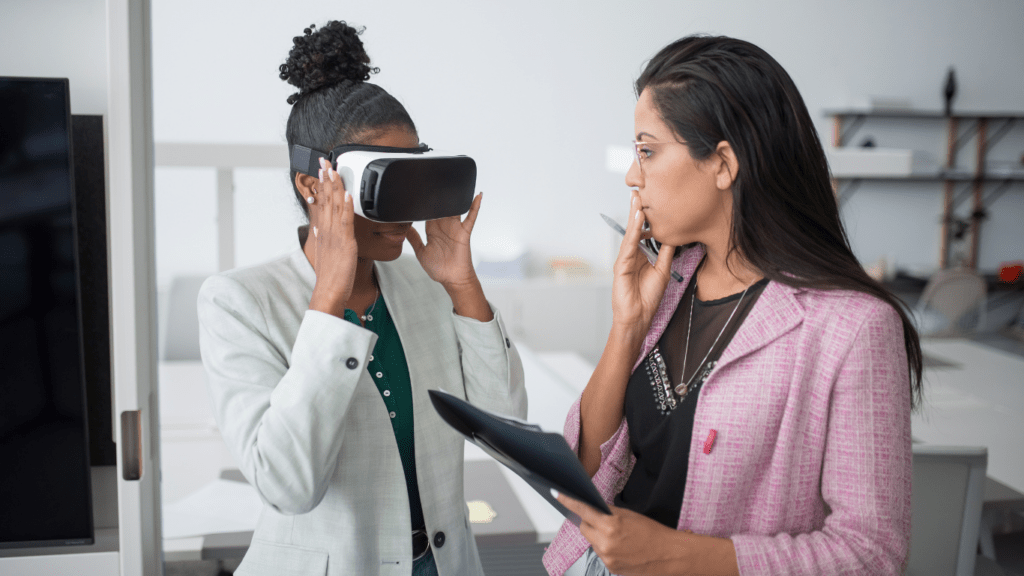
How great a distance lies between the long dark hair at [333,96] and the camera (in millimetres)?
1008

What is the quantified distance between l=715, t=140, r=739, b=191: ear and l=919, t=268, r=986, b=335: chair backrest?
3862 mm

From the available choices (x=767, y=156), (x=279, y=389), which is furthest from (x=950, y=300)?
(x=279, y=389)

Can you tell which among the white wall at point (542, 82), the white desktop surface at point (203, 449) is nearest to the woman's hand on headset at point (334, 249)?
the white desktop surface at point (203, 449)

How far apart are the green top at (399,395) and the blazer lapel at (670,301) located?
1.11 feet

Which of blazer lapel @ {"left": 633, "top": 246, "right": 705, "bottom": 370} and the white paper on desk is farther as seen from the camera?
the white paper on desk

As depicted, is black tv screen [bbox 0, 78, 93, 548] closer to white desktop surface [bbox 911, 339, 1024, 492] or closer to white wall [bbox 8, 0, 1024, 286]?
white desktop surface [bbox 911, 339, 1024, 492]

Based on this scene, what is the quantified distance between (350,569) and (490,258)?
3604 mm

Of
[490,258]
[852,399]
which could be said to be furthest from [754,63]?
[490,258]

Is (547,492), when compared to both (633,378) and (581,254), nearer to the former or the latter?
(633,378)

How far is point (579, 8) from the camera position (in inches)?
184

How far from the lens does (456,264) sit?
1.10 metres

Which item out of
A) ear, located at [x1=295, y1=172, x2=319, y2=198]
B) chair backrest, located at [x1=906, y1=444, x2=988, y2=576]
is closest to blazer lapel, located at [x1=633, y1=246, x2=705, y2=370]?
ear, located at [x1=295, y1=172, x2=319, y2=198]

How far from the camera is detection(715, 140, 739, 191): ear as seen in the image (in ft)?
3.05

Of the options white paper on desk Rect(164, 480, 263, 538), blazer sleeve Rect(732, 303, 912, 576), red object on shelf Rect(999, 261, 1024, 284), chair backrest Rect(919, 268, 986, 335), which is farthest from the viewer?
red object on shelf Rect(999, 261, 1024, 284)
